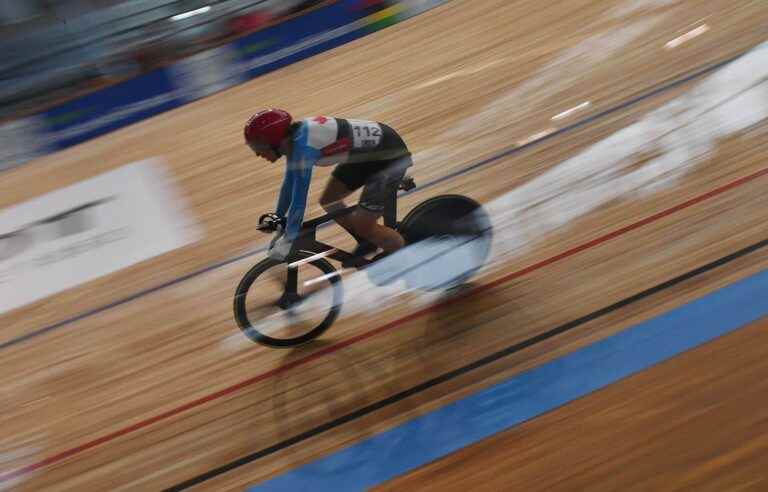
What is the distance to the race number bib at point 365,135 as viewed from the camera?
9.84ft

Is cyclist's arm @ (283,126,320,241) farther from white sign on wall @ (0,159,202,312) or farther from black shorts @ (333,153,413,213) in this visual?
white sign on wall @ (0,159,202,312)

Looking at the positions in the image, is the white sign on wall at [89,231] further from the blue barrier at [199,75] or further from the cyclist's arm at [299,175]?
the cyclist's arm at [299,175]

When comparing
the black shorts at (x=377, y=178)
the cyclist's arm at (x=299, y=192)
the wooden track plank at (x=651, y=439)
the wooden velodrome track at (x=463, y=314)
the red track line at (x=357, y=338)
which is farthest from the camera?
the red track line at (x=357, y=338)

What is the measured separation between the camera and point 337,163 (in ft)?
10.1

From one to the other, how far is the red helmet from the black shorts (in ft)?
1.20

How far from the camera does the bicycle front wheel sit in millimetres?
3100

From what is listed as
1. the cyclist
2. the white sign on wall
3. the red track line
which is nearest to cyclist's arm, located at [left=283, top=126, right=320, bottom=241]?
the cyclist

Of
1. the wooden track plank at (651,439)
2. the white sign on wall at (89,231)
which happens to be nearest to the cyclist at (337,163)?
the wooden track plank at (651,439)

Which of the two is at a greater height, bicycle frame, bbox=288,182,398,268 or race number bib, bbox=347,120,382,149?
race number bib, bbox=347,120,382,149

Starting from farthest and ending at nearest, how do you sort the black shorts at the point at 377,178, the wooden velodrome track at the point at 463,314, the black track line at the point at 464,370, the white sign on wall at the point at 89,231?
the white sign on wall at the point at 89,231, the black shorts at the point at 377,178, the black track line at the point at 464,370, the wooden velodrome track at the point at 463,314

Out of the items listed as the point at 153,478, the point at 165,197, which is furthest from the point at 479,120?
the point at 153,478

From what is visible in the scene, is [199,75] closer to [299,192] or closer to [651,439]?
[299,192]

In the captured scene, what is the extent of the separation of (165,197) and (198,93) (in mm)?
1401

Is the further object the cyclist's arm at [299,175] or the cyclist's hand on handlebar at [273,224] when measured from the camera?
the cyclist's hand on handlebar at [273,224]
